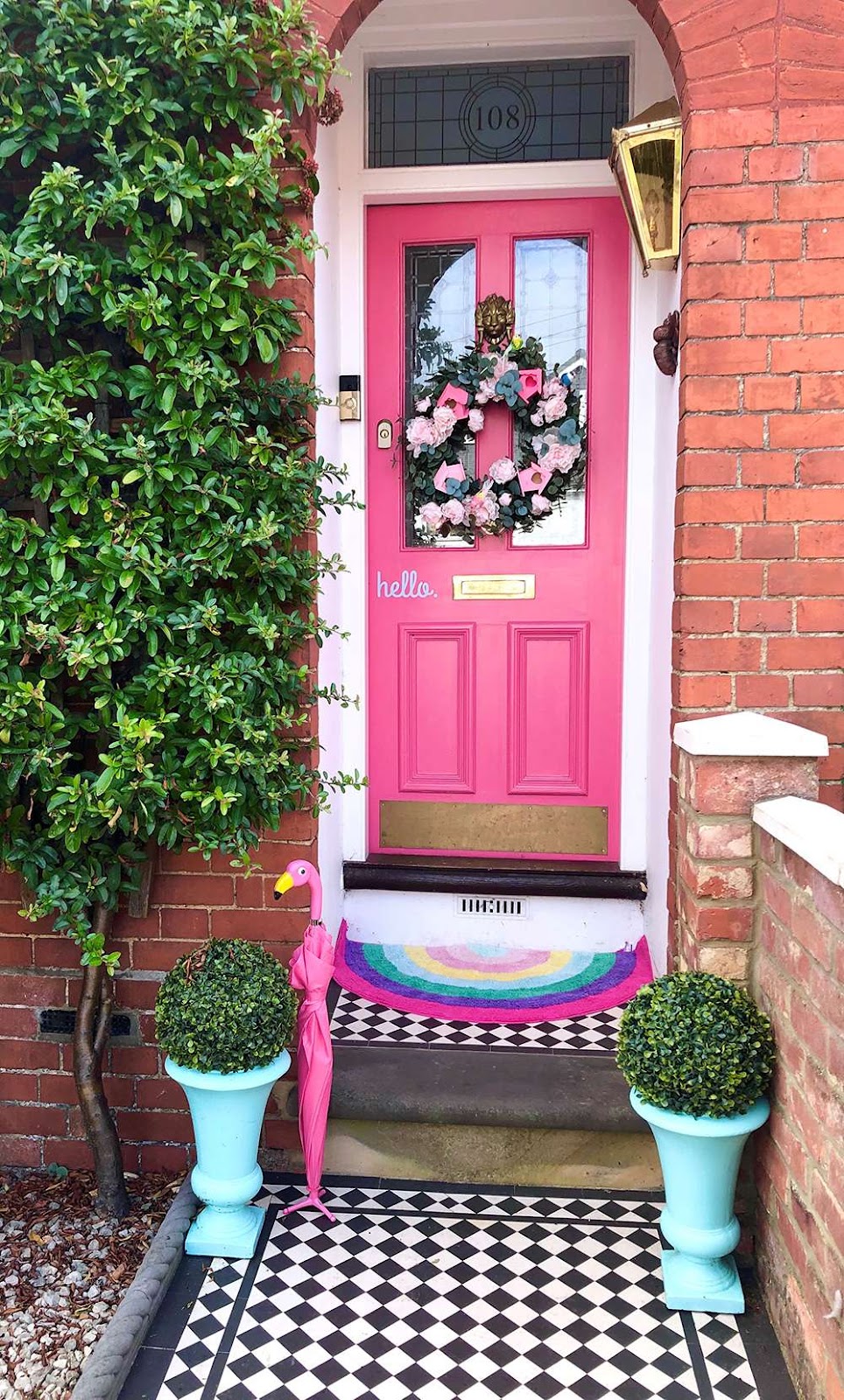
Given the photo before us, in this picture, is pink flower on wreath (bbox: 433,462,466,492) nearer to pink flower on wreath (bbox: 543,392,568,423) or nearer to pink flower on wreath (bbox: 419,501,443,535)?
Result: pink flower on wreath (bbox: 419,501,443,535)

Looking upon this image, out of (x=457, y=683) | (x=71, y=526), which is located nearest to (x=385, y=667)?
(x=457, y=683)

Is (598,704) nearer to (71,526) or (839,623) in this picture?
(839,623)

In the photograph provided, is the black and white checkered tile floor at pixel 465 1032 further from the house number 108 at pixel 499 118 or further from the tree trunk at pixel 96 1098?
the house number 108 at pixel 499 118

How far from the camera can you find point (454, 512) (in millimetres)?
3184

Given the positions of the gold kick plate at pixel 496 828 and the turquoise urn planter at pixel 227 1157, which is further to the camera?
the gold kick plate at pixel 496 828

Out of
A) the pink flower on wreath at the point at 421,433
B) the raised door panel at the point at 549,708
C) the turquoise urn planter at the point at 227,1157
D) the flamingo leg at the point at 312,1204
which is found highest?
the pink flower on wreath at the point at 421,433

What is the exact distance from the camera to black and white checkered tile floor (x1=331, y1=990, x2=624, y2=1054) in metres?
2.72

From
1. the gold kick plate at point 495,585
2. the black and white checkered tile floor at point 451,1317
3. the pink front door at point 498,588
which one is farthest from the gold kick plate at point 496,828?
the black and white checkered tile floor at point 451,1317

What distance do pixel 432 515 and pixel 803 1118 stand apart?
6.59 feet

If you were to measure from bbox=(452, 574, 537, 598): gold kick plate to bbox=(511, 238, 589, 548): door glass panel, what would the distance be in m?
0.26

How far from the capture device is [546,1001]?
2.95 meters

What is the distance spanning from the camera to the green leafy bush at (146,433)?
6.49ft

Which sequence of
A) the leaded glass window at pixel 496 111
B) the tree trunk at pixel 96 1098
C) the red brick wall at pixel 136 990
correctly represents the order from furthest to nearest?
the leaded glass window at pixel 496 111, the red brick wall at pixel 136 990, the tree trunk at pixel 96 1098

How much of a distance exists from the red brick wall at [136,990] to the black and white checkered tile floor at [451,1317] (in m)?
0.37
